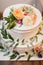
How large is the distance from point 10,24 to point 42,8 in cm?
47

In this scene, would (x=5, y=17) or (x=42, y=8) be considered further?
(x=42, y=8)

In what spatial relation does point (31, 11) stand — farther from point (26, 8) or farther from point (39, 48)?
point (39, 48)

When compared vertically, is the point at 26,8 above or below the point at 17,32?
above

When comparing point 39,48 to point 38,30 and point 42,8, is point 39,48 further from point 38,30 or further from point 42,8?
point 42,8

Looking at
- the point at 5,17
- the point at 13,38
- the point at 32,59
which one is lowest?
the point at 32,59

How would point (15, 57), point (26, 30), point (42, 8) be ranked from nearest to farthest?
point (26, 30), point (15, 57), point (42, 8)

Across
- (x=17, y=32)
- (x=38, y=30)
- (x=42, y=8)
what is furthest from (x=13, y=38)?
(x=42, y=8)

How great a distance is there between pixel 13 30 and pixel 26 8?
7.6 inches

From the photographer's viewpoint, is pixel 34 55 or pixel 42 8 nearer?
pixel 34 55

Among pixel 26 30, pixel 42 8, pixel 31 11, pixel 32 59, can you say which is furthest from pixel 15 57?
pixel 42 8

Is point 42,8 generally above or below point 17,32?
above

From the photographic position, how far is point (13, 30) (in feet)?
4.02

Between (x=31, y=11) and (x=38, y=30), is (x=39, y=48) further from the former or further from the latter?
(x=31, y=11)

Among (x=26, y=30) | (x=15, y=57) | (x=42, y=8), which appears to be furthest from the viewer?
(x=42, y=8)
